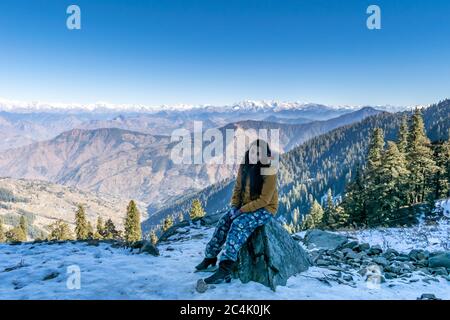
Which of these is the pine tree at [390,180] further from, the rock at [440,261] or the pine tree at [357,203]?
the rock at [440,261]

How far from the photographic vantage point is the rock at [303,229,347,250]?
15.0m

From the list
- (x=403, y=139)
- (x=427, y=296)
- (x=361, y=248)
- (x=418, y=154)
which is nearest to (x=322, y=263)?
(x=427, y=296)

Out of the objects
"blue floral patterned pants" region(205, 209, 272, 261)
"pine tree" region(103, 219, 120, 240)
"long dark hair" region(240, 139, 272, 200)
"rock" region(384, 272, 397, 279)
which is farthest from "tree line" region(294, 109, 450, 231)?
"pine tree" region(103, 219, 120, 240)

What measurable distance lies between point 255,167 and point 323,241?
8.21 m

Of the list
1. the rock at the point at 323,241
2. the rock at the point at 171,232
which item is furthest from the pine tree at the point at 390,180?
the rock at the point at 171,232

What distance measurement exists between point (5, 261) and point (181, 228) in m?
9.90

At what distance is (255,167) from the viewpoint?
9.21 meters

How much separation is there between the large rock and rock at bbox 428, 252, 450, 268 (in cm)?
520

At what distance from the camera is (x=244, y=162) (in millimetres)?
9453

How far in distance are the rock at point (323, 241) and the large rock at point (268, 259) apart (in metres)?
5.06

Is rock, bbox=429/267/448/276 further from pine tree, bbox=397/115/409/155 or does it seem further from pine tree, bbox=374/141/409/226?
pine tree, bbox=397/115/409/155

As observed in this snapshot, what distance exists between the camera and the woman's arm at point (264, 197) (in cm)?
903

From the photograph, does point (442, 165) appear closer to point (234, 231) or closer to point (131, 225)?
point (234, 231)
